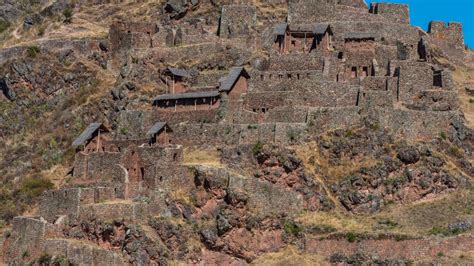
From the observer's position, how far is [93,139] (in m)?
77.4

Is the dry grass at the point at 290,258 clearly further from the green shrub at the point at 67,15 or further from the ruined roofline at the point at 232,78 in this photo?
the green shrub at the point at 67,15

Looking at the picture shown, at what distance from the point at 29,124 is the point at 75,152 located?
1095cm

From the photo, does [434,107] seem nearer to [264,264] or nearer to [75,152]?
[264,264]

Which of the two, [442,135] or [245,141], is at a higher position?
[442,135]

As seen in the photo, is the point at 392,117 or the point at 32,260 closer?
the point at 32,260

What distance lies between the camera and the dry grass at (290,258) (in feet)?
224

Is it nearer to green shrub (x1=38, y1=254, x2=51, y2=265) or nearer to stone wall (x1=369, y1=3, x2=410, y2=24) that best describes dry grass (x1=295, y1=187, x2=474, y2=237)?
green shrub (x1=38, y1=254, x2=51, y2=265)

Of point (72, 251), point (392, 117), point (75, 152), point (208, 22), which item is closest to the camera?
point (72, 251)

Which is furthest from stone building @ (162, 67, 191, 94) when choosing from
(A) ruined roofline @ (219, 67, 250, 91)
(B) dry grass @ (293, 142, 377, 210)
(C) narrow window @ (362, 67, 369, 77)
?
(B) dry grass @ (293, 142, 377, 210)

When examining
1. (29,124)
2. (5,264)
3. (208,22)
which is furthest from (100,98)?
(5,264)

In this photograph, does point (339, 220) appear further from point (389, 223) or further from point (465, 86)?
point (465, 86)

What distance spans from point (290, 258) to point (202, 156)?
10.2m

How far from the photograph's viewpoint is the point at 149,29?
301 feet

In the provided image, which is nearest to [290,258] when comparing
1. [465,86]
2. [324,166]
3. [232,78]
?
[324,166]
